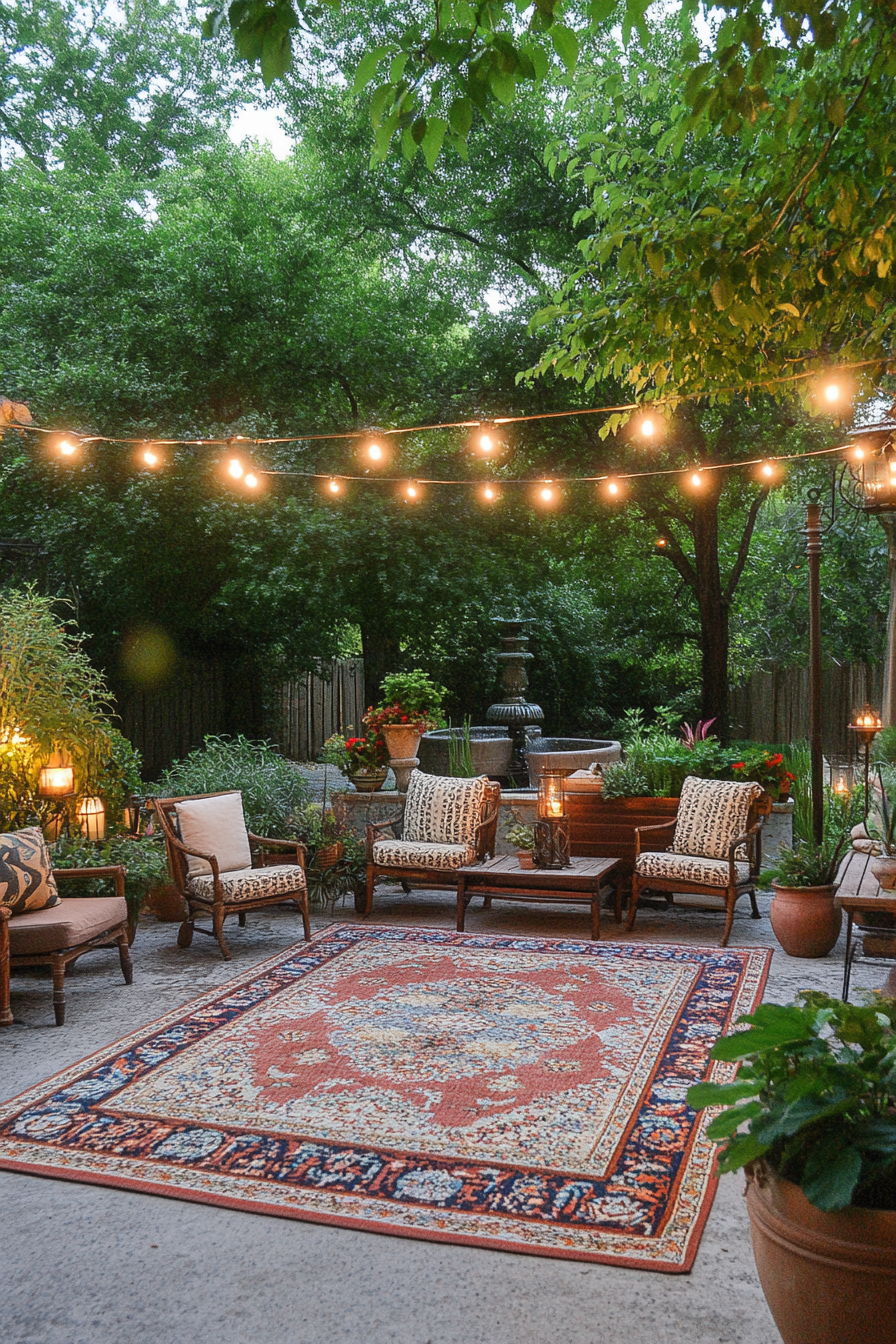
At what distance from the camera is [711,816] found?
5926 mm

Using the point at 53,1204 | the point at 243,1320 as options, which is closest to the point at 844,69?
the point at 243,1320

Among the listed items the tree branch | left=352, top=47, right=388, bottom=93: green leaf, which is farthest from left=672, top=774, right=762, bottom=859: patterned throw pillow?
the tree branch

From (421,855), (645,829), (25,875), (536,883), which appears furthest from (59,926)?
(645,829)

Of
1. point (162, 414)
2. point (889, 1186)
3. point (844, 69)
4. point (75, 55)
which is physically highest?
point (75, 55)

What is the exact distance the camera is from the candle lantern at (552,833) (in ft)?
19.4

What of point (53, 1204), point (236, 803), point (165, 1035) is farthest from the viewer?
point (236, 803)

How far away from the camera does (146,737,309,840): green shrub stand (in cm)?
664

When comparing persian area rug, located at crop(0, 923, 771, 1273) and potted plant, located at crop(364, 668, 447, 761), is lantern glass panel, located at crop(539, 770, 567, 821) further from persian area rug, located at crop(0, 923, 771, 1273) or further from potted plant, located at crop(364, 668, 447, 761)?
potted plant, located at crop(364, 668, 447, 761)

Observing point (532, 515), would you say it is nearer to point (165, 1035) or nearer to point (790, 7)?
point (165, 1035)

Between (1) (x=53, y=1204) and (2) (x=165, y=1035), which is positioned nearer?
(1) (x=53, y=1204)

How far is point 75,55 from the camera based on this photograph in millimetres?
14062

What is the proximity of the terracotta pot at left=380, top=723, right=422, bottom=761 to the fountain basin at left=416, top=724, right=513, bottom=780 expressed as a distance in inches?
22.7

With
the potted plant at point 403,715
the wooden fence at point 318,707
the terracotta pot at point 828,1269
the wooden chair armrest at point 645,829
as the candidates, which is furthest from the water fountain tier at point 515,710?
the terracotta pot at point 828,1269

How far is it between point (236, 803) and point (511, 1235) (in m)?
3.73
